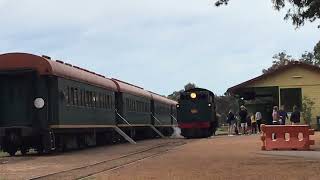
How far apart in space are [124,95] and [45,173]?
20585mm

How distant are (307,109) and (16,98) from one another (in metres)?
26.1

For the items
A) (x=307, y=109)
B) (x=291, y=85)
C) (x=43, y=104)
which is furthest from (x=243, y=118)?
(x=43, y=104)

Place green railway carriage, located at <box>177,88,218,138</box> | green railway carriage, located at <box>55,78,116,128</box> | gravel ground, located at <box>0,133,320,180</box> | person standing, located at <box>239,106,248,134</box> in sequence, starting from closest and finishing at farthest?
gravel ground, located at <box>0,133,320,180</box>
green railway carriage, located at <box>55,78,116,128</box>
green railway carriage, located at <box>177,88,218,138</box>
person standing, located at <box>239,106,248,134</box>

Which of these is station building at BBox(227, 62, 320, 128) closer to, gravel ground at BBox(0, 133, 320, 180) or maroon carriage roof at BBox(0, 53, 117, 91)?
maroon carriage roof at BBox(0, 53, 117, 91)

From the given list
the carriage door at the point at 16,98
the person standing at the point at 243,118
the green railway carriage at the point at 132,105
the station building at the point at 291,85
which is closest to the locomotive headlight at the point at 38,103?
the carriage door at the point at 16,98

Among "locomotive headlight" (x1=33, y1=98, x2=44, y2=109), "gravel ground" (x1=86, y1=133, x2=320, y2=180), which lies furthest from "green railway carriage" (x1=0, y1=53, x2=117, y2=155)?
"gravel ground" (x1=86, y1=133, x2=320, y2=180)

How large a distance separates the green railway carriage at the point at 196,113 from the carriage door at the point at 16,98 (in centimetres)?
1716

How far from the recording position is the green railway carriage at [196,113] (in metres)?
39.0

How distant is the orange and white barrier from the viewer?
71.8ft

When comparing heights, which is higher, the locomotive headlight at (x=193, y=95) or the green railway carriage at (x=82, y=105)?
the locomotive headlight at (x=193, y=95)

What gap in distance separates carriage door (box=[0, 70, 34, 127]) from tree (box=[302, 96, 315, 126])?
25.6 meters

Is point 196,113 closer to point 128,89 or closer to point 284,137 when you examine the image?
point 128,89

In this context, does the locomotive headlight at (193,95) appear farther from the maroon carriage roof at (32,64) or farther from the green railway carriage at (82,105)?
the maroon carriage roof at (32,64)

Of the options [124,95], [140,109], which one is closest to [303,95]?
[140,109]
